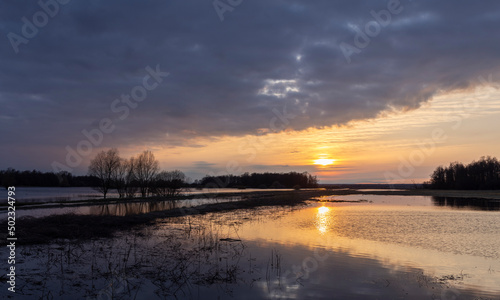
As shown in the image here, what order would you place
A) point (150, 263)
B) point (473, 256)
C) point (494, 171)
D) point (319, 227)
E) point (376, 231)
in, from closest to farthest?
point (150, 263), point (473, 256), point (376, 231), point (319, 227), point (494, 171)

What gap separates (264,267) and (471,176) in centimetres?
14822

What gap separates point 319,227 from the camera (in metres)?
25.4

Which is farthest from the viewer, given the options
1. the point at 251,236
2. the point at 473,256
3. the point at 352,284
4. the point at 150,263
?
the point at 251,236

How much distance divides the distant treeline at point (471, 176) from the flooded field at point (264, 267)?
122 meters

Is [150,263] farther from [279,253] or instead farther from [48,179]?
[48,179]

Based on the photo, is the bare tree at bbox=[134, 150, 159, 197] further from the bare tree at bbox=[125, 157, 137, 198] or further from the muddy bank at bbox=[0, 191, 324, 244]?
the muddy bank at bbox=[0, 191, 324, 244]

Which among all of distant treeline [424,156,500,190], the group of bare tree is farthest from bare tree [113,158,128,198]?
distant treeline [424,156,500,190]

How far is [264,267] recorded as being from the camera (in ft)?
43.0

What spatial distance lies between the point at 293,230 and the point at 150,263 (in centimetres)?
1310

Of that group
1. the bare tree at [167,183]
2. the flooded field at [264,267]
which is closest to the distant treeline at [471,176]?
the bare tree at [167,183]

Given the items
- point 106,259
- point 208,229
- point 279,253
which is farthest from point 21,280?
point 208,229

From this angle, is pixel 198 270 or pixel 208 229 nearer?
pixel 198 270

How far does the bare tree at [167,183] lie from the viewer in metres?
73.4

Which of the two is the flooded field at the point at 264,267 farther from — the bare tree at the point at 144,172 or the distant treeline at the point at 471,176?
the distant treeline at the point at 471,176
